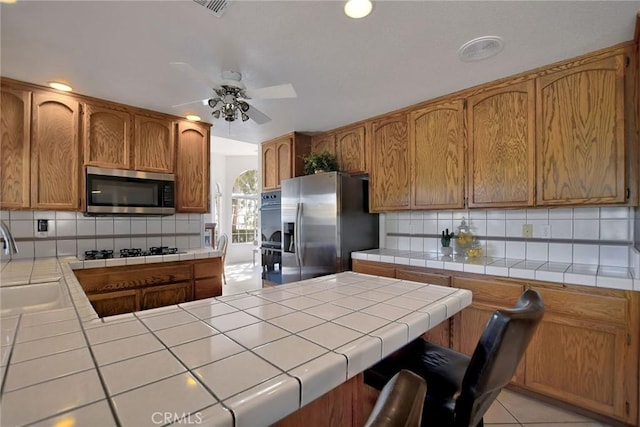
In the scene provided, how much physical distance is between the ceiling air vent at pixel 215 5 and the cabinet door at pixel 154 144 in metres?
1.77

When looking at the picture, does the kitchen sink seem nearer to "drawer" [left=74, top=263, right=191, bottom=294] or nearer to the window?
"drawer" [left=74, top=263, right=191, bottom=294]

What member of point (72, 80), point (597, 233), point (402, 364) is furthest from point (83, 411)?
point (597, 233)

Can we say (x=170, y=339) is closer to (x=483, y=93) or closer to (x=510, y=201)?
(x=510, y=201)

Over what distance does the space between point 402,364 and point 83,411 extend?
1.01 metres

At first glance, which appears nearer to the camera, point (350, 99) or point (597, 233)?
point (597, 233)

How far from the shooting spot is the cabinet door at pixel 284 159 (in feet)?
Answer: 12.0

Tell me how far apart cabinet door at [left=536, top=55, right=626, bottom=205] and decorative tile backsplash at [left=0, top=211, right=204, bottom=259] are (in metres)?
3.29

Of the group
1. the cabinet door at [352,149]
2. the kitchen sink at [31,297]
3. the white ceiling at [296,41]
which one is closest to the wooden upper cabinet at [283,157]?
the cabinet door at [352,149]

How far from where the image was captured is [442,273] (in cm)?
226

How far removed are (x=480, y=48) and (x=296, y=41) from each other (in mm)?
1150

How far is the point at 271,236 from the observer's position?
149 inches

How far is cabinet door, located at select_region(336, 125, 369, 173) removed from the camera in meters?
3.17

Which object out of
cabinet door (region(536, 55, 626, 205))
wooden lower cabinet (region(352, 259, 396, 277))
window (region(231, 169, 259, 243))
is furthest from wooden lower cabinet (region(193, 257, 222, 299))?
window (region(231, 169, 259, 243))

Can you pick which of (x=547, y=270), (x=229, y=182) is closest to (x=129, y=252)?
(x=547, y=270)
